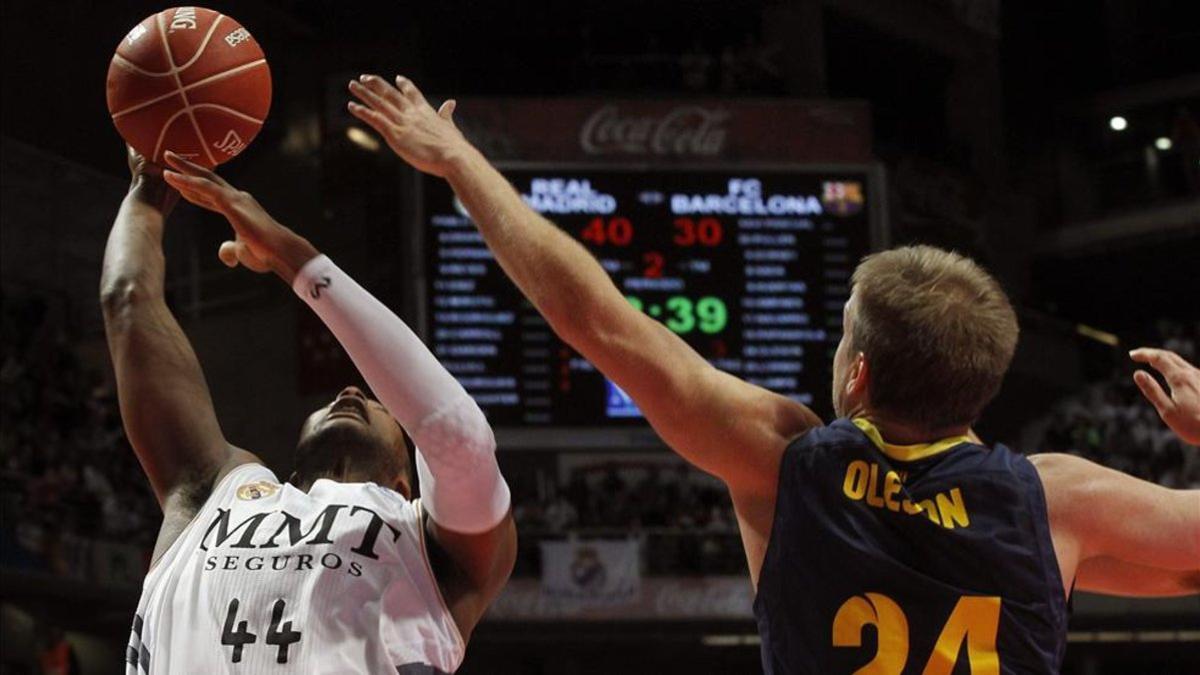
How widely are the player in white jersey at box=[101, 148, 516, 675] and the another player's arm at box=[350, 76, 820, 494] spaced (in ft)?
1.46

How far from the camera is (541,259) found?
236 centimetres

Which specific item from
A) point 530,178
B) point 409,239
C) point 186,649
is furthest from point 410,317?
point 186,649

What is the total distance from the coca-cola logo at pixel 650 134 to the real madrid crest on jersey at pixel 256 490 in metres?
11.6

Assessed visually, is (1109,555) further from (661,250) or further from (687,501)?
(687,501)

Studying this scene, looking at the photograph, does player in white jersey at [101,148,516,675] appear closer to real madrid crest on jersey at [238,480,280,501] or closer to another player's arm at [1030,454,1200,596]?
real madrid crest on jersey at [238,480,280,501]

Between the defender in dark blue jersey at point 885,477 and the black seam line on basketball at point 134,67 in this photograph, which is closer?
the defender in dark blue jersey at point 885,477

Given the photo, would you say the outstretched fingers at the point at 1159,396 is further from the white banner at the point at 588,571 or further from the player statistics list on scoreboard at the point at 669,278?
the white banner at the point at 588,571

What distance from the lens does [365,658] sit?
2.89m

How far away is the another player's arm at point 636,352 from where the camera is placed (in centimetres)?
234

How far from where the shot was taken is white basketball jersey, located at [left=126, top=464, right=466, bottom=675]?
2.88m

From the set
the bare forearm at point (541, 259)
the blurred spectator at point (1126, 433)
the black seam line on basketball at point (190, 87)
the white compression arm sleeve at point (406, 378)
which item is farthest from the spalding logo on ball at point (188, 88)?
the blurred spectator at point (1126, 433)

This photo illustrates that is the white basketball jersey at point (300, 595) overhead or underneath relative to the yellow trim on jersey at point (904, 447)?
underneath

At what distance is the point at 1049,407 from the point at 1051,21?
558cm

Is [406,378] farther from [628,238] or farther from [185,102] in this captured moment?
[628,238]
